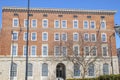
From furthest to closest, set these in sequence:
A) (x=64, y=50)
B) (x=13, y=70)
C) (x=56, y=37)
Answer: (x=56, y=37), (x=64, y=50), (x=13, y=70)

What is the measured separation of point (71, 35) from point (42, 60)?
873 cm

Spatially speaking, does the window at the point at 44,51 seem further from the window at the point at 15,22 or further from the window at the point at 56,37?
the window at the point at 15,22

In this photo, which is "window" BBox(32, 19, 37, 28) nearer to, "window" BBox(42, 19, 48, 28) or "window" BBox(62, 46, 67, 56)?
"window" BBox(42, 19, 48, 28)

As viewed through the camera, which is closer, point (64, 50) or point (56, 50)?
point (56, 50)

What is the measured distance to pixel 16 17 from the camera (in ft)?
179

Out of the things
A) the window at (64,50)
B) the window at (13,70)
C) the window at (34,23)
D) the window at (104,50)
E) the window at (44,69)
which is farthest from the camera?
the window at (104,50)

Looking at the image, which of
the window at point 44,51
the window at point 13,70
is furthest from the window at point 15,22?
the window at point 13,70

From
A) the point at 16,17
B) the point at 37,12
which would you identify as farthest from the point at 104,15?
the point at 16,17

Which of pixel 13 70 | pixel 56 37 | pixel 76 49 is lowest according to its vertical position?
pixel 13 70

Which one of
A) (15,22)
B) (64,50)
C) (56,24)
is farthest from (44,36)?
(15,22)

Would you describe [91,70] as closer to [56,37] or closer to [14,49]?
[56,37]

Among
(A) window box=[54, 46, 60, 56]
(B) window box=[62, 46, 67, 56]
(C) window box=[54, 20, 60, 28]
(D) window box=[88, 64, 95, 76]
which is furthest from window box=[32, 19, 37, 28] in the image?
(D) window box=[88, 64, 95, 76]

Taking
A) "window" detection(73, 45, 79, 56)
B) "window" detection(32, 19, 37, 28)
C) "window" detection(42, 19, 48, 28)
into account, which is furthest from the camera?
"window" detection(42, 19, 48, 28)

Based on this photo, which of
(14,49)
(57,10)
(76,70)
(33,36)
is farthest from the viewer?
(57,10)
